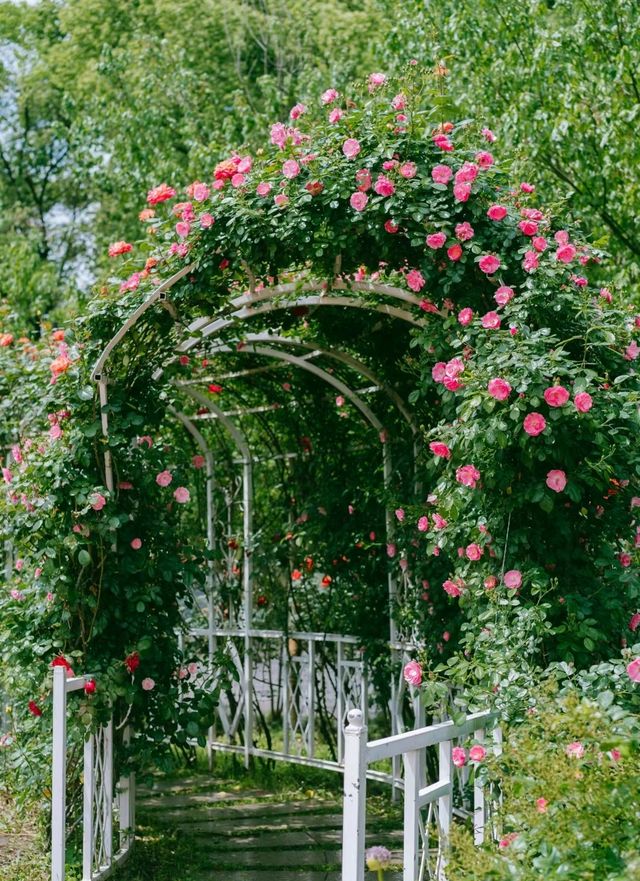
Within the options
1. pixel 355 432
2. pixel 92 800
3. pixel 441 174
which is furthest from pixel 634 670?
Result: pixel 355 432

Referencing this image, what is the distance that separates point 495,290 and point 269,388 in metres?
2.68

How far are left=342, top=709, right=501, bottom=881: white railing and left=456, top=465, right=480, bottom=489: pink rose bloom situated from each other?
71 centimetres

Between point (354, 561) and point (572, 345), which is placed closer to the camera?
point (572, 345)

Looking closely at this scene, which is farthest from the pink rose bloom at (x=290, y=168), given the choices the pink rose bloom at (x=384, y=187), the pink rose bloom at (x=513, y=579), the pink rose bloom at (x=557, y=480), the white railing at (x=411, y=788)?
the white railing at (x=411, y=788)

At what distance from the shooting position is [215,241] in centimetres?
376

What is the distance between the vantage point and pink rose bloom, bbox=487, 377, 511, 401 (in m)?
3.10

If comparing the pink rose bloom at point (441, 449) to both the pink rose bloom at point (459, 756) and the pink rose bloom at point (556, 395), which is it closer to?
the pink rose bloom at point (556, 395)

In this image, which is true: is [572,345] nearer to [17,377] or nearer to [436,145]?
[436,145]

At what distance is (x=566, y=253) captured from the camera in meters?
3.34

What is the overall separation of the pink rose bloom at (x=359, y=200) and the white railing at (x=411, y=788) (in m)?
1.67

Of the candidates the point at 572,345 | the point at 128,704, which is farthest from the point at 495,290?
the point at 128,704

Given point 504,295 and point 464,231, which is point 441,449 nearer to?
point 504,295

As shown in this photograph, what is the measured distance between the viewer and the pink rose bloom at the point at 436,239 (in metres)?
3.43

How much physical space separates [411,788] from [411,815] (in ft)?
0.23
